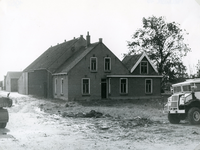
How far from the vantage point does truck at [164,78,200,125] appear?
1412cm

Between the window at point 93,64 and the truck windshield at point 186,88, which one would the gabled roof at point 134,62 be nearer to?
the window at point 93,64

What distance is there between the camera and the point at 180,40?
→ 1379 inches

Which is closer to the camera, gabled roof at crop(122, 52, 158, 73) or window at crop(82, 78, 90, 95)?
window at crop(82, 78, 90, 95)

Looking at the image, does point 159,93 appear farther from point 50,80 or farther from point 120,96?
point 50,80

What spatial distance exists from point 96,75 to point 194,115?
60.6 ft

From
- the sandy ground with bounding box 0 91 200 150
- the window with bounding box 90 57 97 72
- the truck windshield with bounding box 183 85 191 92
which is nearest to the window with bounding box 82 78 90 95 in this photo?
the window with bounding box 90 57 97 72

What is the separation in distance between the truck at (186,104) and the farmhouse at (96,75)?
16464 mm

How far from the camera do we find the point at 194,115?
1415 centimetres

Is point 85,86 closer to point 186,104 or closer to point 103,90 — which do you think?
point 103,90

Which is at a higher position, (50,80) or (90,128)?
(50,80)

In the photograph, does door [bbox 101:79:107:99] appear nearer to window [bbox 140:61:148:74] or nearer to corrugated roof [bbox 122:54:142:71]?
corrugated roof [bbox 122:54:142:71]

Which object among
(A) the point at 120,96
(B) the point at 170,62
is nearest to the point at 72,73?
(A) the point at 120,96

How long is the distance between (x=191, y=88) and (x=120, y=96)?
18234mm

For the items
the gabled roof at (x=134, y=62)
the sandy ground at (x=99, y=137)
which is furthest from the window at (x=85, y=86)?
the sandy ground at (x=99, y=137)
